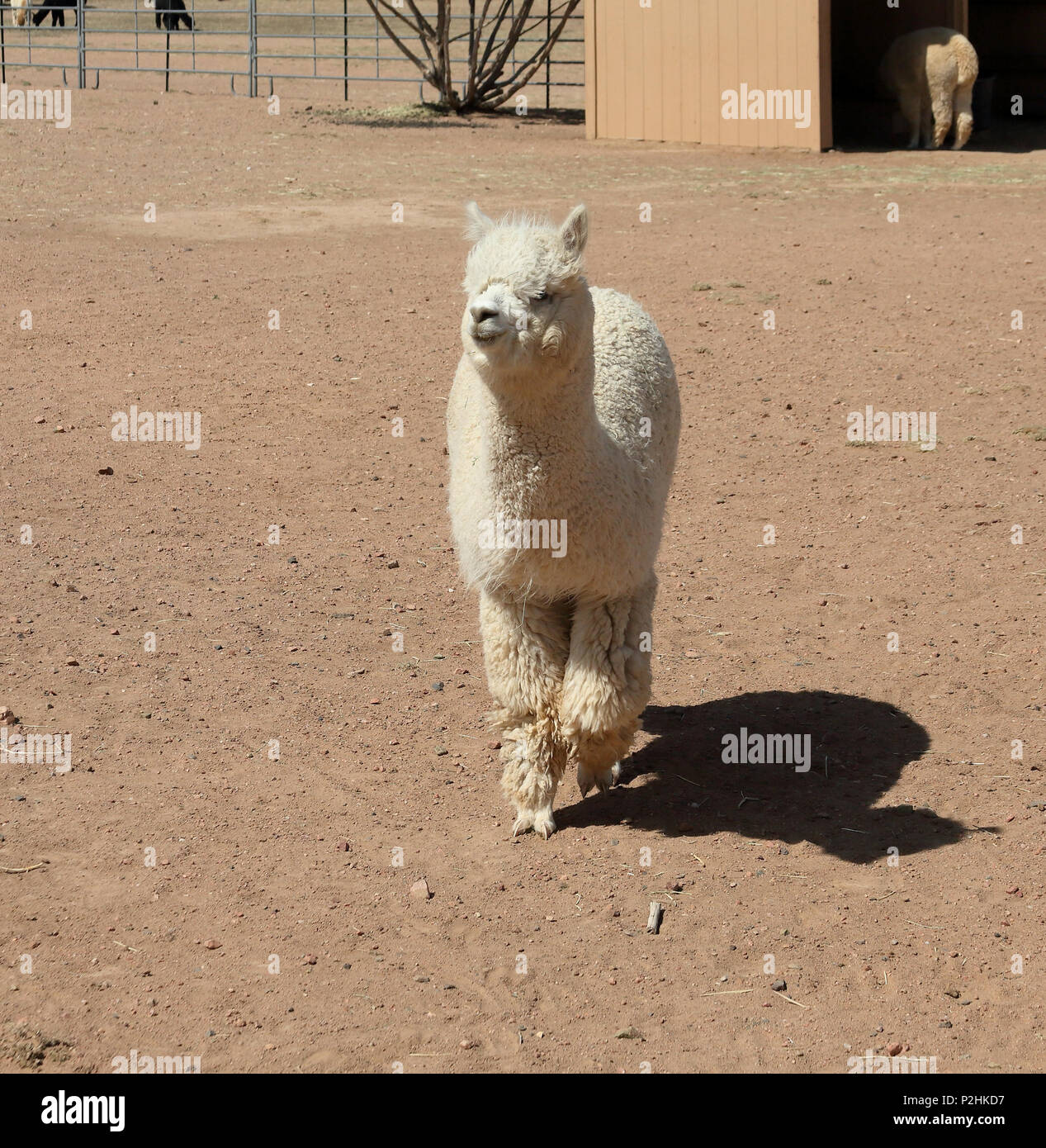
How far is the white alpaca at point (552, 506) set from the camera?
4301 mm

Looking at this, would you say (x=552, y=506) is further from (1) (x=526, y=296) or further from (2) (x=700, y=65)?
(2) (x=700, y=65)

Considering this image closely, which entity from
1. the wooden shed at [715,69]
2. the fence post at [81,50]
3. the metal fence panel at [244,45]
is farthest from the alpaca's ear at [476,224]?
the fence post at [81,50]

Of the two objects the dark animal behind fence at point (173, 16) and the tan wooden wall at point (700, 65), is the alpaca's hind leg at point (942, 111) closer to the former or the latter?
the tan wooden wall at point (700, 65)

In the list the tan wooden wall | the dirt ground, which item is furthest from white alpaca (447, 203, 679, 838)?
the tan wooden wall

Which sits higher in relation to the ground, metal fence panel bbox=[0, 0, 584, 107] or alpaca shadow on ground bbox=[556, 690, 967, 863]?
metal fence panel bbox=[0, 0, 584, 107]

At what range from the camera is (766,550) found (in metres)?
7.42

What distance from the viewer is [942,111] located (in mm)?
17078

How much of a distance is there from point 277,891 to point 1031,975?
2.34 meters

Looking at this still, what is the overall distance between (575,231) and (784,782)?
90.4 inches

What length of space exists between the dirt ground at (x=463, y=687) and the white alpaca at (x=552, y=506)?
0.43 m

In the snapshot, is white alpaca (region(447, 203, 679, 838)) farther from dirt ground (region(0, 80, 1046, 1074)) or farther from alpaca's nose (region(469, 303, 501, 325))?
dirt ground (region(0, 80, 1046, 1074))

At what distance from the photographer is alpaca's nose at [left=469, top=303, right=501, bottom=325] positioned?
13.4ft

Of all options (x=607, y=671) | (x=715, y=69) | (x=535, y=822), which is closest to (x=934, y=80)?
(x=715, y=69)

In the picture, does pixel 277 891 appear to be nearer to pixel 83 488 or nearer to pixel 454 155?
pixel 83 488
